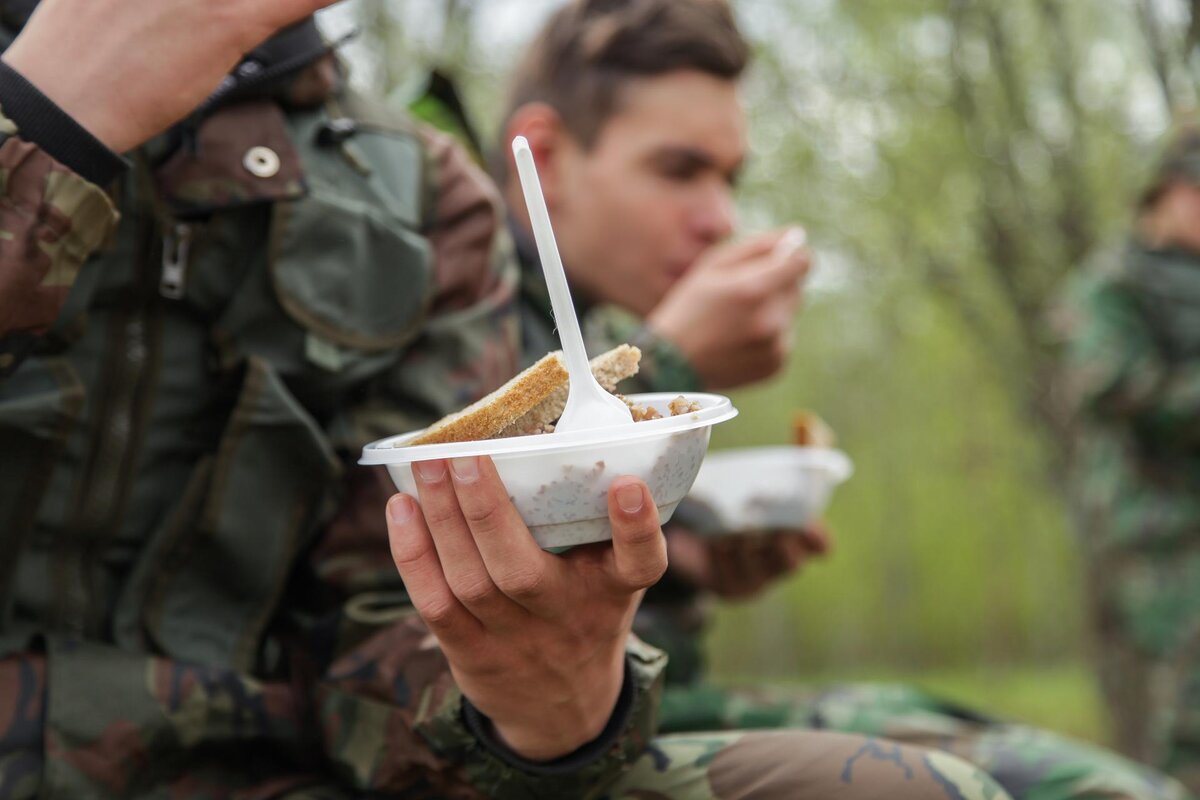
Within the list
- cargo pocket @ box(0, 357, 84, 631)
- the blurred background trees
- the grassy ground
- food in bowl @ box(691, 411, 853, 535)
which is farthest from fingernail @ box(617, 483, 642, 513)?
the grassy ground

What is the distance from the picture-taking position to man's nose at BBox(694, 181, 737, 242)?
2.35 metres

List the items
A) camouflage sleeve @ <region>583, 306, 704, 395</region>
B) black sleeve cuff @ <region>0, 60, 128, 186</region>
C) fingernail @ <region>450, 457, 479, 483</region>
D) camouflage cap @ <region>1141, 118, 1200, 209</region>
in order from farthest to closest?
camouflage cap @ <region>1141, 118, 1200, 209</region>, camouflage sleeve @ <region>583, 306, 704, 395</region>, black sleeve cuff @ <region>0, 60, 128, 186</region>, fingernail @ <region>450, 457, 479, 483</region>

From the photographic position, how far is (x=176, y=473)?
139 centimetres

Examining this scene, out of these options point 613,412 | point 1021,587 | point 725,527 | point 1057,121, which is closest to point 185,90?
point 613,412

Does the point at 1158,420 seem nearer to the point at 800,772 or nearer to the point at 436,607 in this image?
the point at 800,772

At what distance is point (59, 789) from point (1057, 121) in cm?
526

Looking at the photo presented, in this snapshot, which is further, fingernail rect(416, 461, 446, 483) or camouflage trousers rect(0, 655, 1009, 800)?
camouflage trousers rect(0, 655, 1009, 800)

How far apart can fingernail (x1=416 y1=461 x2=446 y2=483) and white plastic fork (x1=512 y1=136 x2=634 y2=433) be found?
103 mm

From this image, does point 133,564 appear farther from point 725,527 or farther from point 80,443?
point 725,527

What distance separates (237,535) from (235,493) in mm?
52

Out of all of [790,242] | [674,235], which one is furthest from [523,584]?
[674,235]

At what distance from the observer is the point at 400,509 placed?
2.96 feet

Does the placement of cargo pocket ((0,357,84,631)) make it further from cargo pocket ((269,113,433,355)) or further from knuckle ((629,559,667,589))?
knuckle ((629,559,667,589))

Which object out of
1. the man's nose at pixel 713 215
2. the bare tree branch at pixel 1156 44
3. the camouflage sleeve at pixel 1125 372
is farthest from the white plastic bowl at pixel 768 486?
the bare tree branch at pixel 1156 44
